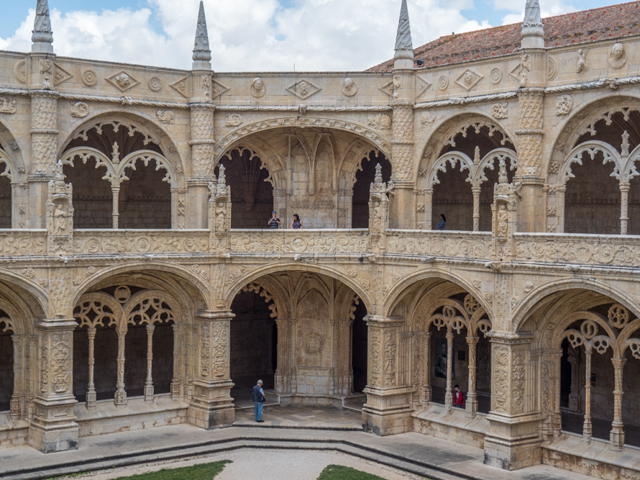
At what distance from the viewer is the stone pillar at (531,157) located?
25.5 metres

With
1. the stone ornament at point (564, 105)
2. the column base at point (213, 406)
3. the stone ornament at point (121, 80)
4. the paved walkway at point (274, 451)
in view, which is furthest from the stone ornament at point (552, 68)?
the column base at point (213, 406)

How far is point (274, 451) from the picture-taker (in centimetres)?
2623

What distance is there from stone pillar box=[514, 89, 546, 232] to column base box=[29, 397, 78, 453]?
13.0m

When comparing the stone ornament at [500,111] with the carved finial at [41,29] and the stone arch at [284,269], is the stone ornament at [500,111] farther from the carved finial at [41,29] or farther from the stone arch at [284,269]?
the carved finial at [41,29]

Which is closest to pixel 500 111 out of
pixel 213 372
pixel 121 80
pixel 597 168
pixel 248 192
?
pixel 597 168

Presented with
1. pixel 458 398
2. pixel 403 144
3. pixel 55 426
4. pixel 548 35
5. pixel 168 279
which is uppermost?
pixel 548 35

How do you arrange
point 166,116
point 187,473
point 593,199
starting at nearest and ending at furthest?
point 187,473, point 166,116, point 593,199

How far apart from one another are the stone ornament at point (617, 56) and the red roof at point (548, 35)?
5.87 feet

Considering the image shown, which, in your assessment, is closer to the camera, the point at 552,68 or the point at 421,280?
the point at 552,68

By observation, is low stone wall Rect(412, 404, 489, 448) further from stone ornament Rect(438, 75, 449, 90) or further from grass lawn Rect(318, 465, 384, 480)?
stone ornament Rect(438, 75, 449, 90)

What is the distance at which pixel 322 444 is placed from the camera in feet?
87.6

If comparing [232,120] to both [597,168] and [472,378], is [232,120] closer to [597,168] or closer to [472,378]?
[472,378]

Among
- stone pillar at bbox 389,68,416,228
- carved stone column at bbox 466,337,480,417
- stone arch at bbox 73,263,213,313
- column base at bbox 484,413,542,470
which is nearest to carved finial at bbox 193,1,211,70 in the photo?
stone pillar at bbox 389,68,416,228

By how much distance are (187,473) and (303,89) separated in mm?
12146
